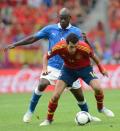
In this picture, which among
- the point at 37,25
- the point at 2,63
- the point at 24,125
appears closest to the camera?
the point at 24,125

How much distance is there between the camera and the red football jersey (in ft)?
40.0

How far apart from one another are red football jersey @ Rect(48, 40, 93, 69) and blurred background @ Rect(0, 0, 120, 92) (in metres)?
12.3

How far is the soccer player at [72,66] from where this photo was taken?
12.2m

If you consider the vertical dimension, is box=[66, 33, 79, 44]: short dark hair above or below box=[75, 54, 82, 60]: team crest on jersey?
above

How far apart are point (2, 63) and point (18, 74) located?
75cm

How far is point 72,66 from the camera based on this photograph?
12.6m

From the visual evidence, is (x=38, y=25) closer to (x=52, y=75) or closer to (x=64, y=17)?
(x=52, y=75)

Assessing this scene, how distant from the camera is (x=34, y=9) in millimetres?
27047

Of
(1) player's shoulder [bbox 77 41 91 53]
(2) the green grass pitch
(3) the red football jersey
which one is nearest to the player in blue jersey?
(2) the green grass pitch

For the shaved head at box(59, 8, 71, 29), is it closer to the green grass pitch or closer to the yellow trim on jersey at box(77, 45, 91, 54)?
the yellow trim on jersey at box(77, 45, 91, 54)

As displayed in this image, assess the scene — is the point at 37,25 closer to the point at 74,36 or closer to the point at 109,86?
the point at 109,86

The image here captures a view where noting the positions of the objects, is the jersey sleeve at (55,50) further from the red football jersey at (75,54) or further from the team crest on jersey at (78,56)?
the team crest on jersey at (78,56)

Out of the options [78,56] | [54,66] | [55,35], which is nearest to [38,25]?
[54,66]

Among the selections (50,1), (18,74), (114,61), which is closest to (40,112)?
(18,74)
